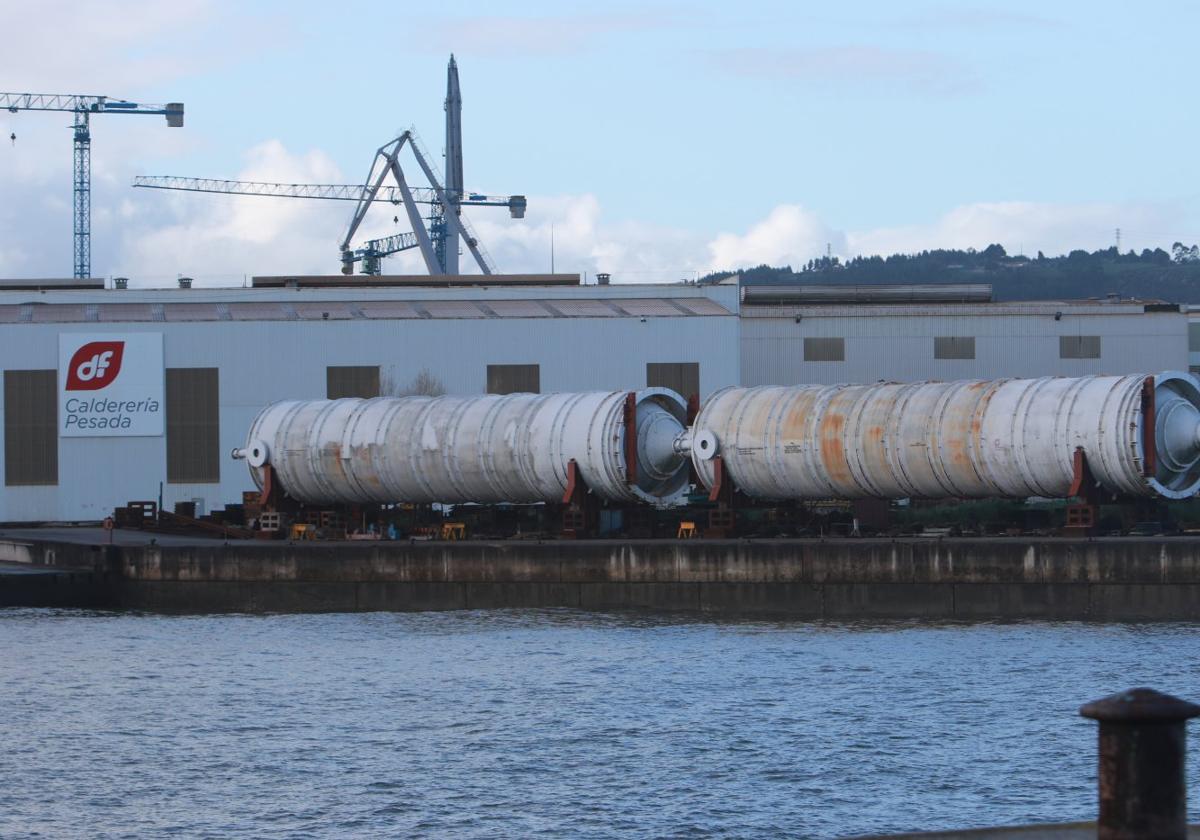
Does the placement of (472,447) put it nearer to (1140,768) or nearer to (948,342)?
(948,342)

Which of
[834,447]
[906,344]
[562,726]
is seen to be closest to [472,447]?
[834,447]

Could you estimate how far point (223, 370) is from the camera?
236 feet

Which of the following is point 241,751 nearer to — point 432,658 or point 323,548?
point 432,658

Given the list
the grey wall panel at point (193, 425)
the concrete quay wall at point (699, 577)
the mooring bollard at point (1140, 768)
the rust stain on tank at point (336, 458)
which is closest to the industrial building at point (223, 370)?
the grey wall panel at point (193, 425)

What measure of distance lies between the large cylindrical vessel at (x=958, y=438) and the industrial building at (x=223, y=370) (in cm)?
1829

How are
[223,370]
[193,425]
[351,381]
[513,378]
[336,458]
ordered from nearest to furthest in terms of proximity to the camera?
[336,458], [193,425], [223,370], [351,381], [513,378]

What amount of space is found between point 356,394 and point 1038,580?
34.3 meters

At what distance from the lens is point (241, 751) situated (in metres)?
30.7

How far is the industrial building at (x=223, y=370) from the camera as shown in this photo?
2785 inches

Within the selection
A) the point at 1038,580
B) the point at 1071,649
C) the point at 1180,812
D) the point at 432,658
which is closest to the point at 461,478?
the point at 432,658

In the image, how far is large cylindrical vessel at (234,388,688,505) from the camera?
5438 cm

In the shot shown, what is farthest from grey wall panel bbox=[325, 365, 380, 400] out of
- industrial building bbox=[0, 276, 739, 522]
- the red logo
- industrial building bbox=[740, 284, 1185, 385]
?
industrial building bbox=[740, 284, 1185, 385]

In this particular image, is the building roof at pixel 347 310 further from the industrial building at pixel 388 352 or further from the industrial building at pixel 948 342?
the industrial building at pixel 948 342

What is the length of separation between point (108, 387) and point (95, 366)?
1098 millimetres
